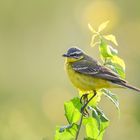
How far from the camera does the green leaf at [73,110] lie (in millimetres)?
4219

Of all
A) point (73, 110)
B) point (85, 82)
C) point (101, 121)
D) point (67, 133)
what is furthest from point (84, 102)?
point (85, 82)

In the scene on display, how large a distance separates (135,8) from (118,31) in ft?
2.01

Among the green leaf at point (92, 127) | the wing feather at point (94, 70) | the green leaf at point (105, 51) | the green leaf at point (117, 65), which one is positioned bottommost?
the green leaf at point (92, 127)

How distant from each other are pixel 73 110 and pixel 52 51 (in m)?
9.49

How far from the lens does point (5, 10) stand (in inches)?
579

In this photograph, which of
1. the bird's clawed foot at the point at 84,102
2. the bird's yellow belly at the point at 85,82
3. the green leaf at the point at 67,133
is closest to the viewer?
the green leaf at the point at 67,133

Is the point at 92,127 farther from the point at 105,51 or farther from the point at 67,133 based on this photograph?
the point at 105,51

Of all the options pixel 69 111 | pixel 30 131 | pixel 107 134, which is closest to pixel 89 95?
pixel 69 111

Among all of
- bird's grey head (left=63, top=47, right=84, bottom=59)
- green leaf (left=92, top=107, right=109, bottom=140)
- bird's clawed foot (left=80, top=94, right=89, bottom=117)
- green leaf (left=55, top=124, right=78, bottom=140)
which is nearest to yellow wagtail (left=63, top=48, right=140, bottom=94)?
bird's grey head (left=63, top=47, right=84, bottom=59)

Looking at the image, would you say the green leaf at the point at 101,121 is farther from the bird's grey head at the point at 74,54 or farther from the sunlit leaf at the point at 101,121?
the bird's grey head at the point at 74,54

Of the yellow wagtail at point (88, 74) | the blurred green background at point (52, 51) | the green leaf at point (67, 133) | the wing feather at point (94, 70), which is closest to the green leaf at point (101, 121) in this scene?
the green leaf at point (67, 133)

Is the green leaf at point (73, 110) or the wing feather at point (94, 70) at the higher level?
the wing feather at point (94, 70)

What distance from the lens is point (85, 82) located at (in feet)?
17.8

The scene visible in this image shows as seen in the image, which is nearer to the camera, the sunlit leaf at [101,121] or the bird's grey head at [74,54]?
the sunlit leaf at [101,121]
